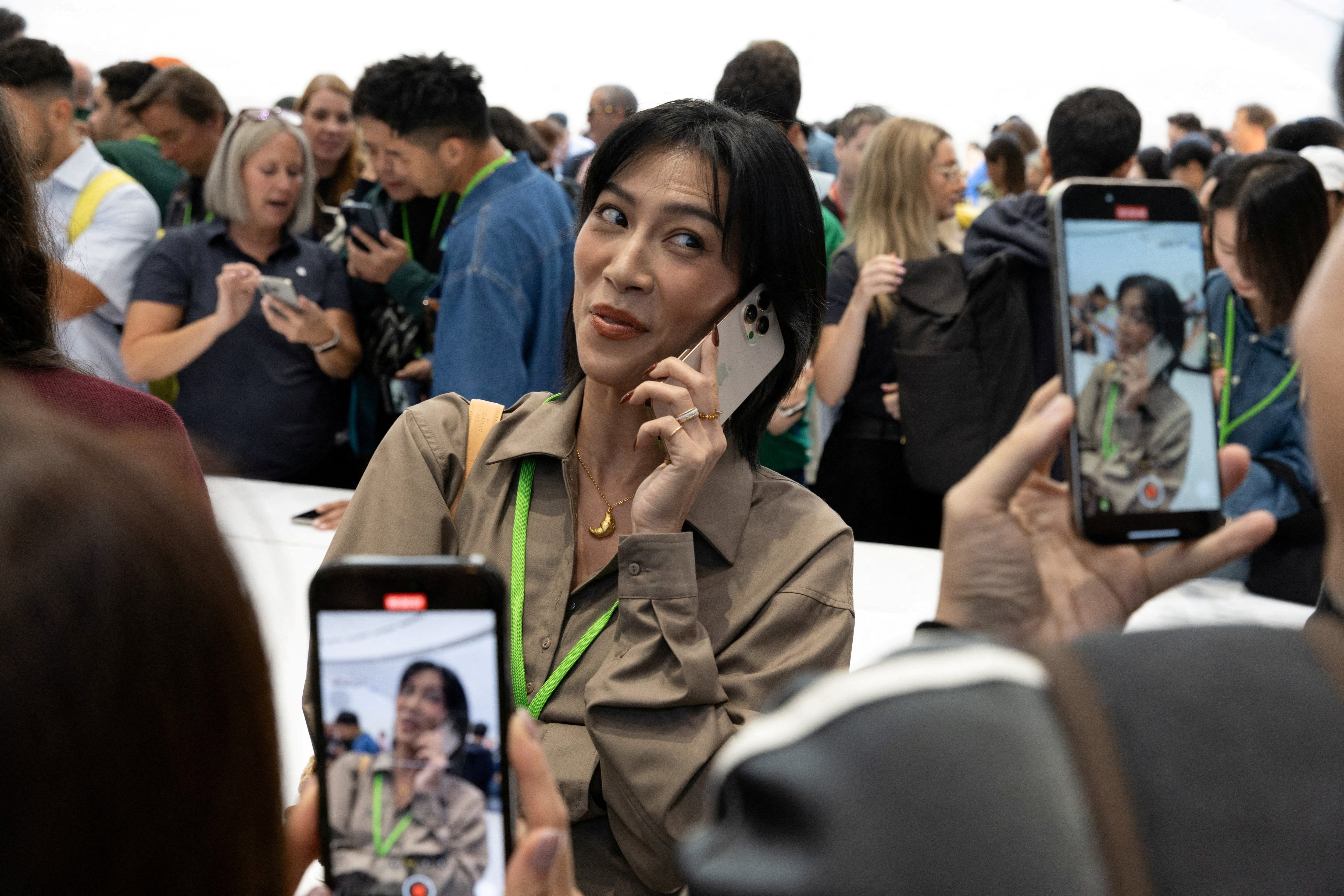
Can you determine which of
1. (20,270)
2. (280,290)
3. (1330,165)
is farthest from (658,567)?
(1330,165)

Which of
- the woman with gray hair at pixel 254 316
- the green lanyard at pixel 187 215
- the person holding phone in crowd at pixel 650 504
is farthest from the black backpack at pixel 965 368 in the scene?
the green lanyard at pixel 187 215

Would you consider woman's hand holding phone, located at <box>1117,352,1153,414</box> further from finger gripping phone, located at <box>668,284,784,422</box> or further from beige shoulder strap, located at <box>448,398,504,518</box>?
beige shoulder strap, located at <box>448,398,504,518</box>

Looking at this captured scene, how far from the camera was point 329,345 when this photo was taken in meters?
3.38

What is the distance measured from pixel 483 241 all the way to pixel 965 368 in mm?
1357

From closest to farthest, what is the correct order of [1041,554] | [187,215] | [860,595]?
[1041,554]
[860,595]
[187,215]

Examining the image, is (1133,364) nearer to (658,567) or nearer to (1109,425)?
(1109,425)

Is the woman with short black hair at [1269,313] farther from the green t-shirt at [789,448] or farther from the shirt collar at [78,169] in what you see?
the shirt collar at [78,169]

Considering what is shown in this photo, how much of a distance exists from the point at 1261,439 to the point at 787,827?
268 cm

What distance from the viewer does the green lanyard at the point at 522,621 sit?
54.4 inches

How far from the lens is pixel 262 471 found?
11.2 ft

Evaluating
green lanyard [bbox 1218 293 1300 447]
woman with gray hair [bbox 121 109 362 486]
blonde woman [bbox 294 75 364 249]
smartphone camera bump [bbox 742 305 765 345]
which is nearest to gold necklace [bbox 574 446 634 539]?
smartphone camera bump [bbox 742 305 765 345]

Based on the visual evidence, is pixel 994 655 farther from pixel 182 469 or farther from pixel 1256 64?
pixel 1256 64

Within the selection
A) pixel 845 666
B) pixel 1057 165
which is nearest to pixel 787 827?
pixel 845 666

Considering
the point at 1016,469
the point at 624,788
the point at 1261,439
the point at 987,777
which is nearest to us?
the point at 987,777
